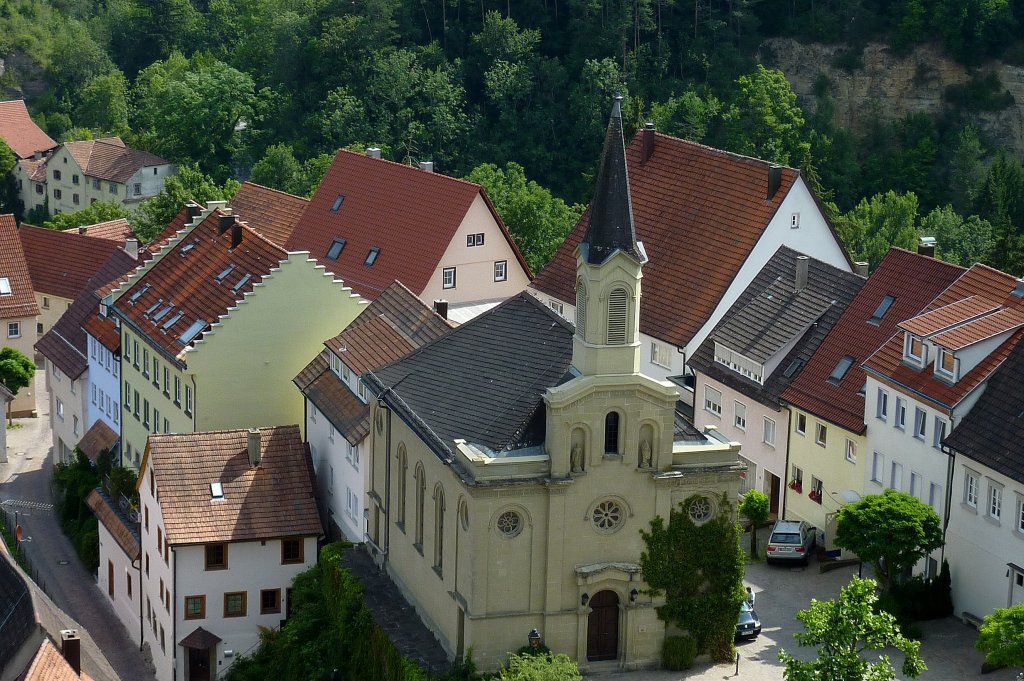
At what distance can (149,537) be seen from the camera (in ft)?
244

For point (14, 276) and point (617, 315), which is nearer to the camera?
point (617, 315)

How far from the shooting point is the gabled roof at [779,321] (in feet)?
242

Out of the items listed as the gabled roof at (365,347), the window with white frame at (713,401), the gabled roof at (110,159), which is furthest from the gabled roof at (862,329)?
the gabled roof at (110,159)

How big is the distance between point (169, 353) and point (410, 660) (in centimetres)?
2332

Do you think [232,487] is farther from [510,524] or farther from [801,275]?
[801,275]

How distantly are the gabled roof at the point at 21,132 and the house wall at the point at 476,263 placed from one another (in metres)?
64.2

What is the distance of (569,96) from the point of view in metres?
130

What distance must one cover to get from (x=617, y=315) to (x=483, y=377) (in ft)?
19.2

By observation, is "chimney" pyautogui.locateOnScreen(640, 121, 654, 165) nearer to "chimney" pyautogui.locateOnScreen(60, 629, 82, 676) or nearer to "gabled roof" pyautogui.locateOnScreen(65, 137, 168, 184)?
"chimney" pyautogui.locateOnScreen(60, 629, 82, 676)

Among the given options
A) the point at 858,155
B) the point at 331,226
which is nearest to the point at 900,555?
the point at 331,226

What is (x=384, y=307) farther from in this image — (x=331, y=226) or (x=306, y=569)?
(x=331, y=226)

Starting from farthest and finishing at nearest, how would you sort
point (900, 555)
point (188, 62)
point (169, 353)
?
point (188, 62)
point (169, 353)
point (900, 555)

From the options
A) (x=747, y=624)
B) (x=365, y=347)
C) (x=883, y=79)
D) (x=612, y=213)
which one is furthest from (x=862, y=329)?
(x=883, y=79)

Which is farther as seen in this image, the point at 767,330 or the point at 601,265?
the point at 767,330
